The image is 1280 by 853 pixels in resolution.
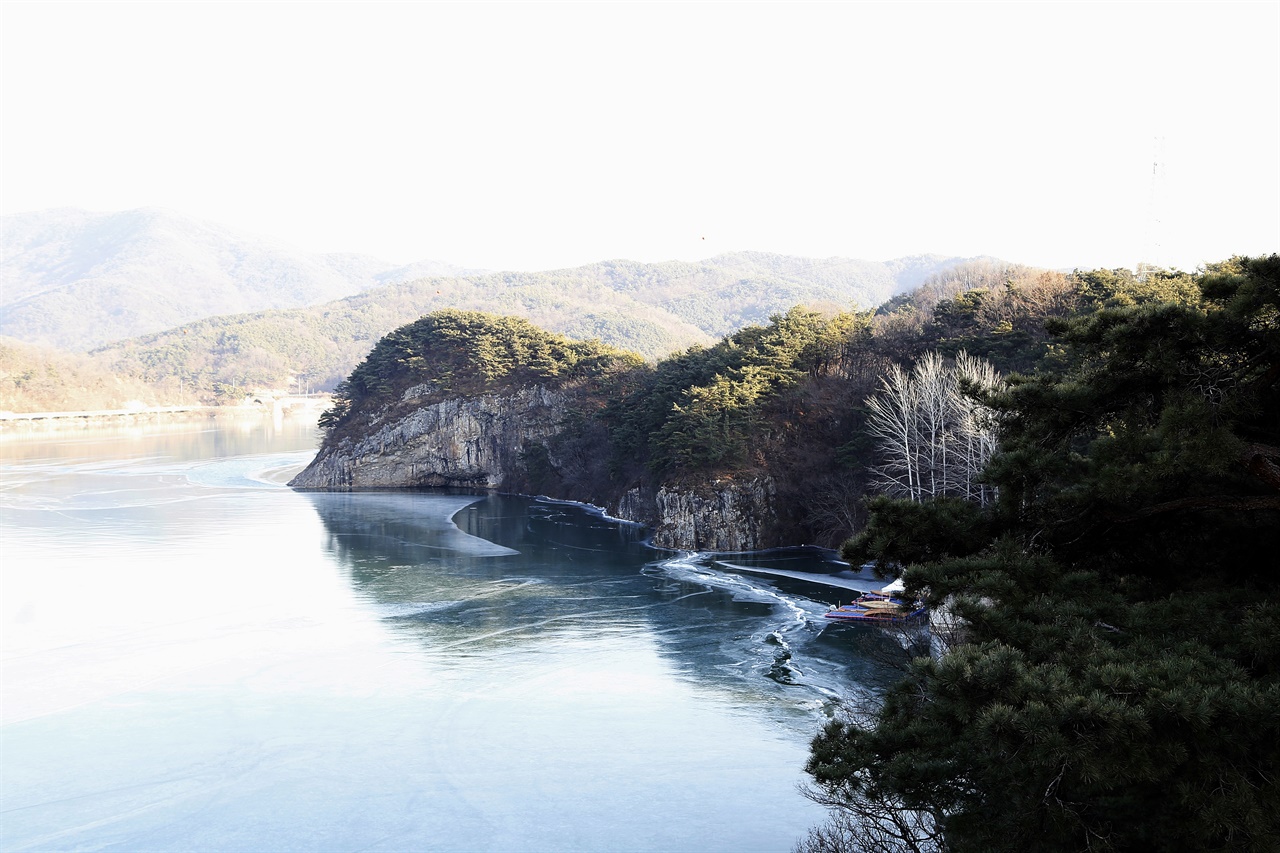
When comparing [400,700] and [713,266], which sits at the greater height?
[713,266]

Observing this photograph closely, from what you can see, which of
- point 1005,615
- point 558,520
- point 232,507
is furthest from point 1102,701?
point 232,507

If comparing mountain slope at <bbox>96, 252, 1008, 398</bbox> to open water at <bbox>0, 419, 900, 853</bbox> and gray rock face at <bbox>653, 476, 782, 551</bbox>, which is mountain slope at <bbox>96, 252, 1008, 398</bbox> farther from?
open water at <bbox>0, 419, 900, 853</bbox>

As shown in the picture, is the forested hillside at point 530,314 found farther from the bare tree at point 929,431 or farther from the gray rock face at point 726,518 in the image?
the bare tree at point 929,431

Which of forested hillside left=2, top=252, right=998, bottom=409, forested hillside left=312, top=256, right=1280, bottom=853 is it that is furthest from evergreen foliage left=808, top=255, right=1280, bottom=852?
forested hillside left=2, top=252, right=998, bottom=409

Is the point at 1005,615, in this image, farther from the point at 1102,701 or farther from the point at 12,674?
the point at 12,674

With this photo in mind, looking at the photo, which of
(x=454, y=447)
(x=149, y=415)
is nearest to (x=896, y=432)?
(x=454, y=447)
